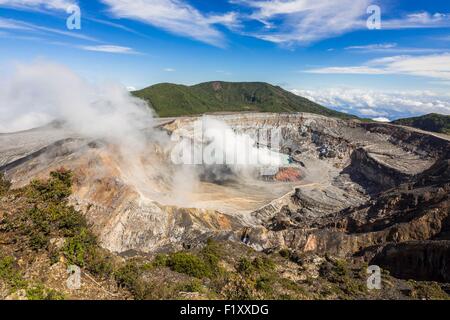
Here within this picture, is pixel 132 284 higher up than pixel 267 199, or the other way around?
pixel 132 284

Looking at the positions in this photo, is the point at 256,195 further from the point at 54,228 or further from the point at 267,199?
the point at 54,228

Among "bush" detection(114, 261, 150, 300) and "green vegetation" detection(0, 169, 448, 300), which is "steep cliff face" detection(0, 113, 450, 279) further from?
"bush" detection(114, 261, 150, 300)

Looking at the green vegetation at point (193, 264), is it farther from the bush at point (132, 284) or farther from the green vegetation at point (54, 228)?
the bush at point (132, 284)

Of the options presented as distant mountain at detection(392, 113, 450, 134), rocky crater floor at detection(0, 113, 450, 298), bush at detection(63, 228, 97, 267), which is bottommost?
rocky crater floor at detection(0, 113, 450, 298)

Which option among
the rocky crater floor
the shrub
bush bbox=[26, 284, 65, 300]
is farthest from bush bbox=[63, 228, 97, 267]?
the rocky crater floor

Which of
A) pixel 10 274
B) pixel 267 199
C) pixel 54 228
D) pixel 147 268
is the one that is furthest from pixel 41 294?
pixel 267 199

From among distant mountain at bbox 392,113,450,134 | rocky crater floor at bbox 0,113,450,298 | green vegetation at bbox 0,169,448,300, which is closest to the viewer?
green vegetation at bbox 0,169,448,300
